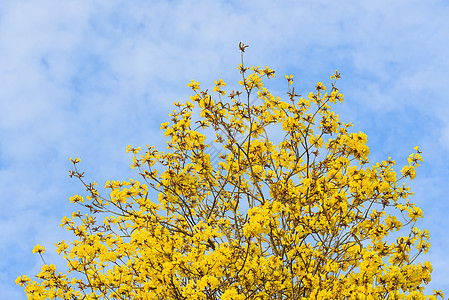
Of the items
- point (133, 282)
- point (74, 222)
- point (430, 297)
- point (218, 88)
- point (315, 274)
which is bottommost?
point (430, 297)

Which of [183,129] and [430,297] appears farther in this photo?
[183,129]

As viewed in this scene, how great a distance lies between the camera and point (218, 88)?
6.54m

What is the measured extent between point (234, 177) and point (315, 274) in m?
1.95

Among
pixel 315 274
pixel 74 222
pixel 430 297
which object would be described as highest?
pixel 74 222

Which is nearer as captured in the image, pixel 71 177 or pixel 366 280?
pixel 366 280

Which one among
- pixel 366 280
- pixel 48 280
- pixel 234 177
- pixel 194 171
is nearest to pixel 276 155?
pixel 234 177

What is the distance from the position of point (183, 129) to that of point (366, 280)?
311 cm

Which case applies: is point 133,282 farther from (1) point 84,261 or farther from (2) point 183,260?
(2) point 183,260

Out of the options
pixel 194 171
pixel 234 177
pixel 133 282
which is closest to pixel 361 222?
pixel 234 177

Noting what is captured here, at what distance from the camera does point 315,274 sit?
17.5 feet

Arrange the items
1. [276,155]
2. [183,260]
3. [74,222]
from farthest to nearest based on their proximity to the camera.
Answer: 1. [276,155]
2. [74,222]
3. [183,260]

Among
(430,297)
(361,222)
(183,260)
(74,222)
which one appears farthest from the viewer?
(74,222)

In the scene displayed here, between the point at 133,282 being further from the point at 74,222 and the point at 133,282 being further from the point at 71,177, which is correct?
the point at 71,177

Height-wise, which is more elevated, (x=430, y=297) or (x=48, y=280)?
(x=48, y=280)
